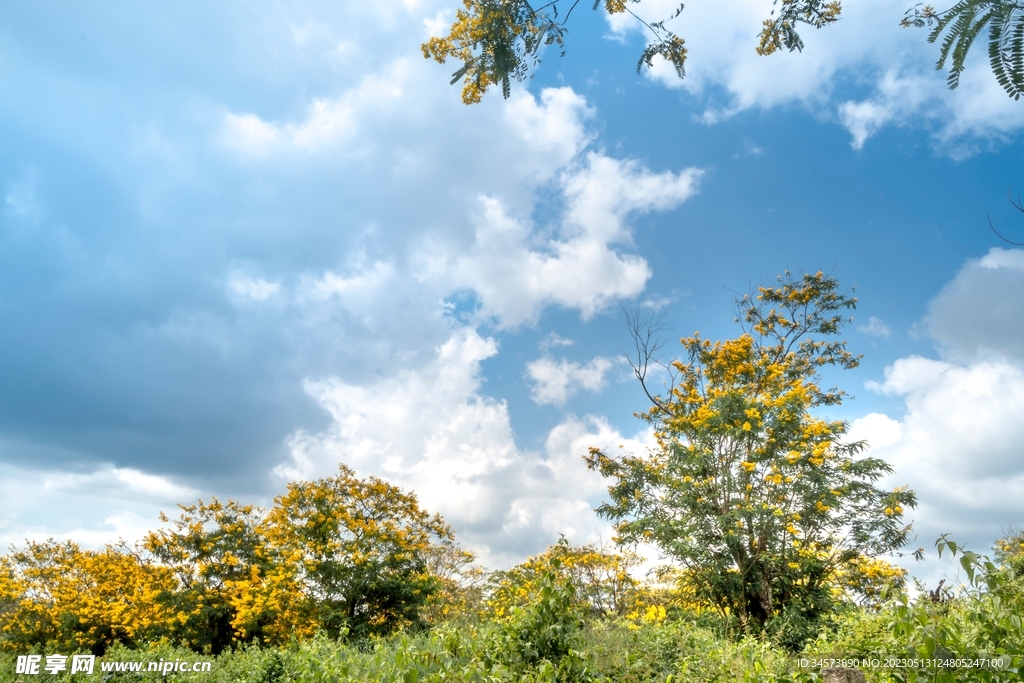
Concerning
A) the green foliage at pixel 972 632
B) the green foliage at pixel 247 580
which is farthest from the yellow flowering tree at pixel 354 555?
the green foliage at pixel 972 632

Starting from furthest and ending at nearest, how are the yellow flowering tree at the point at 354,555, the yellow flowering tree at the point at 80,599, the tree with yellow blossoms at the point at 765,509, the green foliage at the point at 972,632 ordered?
the yellow flowering tree at the point at 80,599 → the yellow flowering tree at the point at 354,555 → the tree with yellow blossoms at the point at 765,509 → the green foliage at the point at 972,632

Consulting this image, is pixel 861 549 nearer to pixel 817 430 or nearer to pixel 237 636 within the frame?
pixel 817 430

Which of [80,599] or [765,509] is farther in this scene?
[80,599]

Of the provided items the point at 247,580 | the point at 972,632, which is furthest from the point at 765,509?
the point at 247,580

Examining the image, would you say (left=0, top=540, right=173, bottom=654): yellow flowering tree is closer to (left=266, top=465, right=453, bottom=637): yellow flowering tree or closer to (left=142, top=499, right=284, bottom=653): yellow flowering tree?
(left=142, top=499, right=284, bottom=653): yellow flowering tree

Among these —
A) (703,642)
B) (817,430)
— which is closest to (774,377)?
(817,430)

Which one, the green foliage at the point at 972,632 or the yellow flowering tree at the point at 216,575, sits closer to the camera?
the green foliage at the point at 972,632

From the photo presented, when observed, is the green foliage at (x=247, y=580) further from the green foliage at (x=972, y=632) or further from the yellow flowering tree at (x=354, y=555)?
the green foliage at (x=972, y=632)

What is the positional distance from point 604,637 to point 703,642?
0.85 m

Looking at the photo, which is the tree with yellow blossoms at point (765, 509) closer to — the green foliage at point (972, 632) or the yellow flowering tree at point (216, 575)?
the green foliage at point (972, 632)

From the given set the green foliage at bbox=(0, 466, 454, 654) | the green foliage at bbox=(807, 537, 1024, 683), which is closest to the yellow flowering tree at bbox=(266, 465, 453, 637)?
the green foliage at bbox=(0, 466, 454, 654)

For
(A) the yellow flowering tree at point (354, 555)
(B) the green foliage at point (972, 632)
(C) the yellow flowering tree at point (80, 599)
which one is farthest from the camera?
(C) the yellow flowering tree at point (80, 599)

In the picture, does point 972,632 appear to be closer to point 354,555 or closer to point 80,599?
point 354,555

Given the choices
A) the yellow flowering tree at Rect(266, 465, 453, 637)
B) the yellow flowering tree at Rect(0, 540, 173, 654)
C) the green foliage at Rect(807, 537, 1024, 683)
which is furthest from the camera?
the yellow flowering tree at Rect(0, 540, 173, 654)
